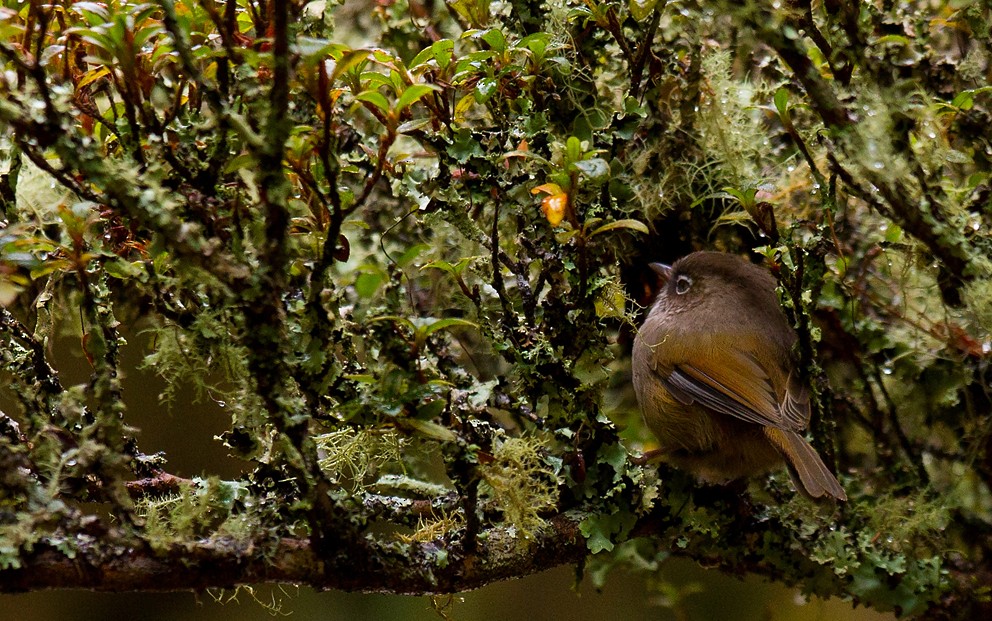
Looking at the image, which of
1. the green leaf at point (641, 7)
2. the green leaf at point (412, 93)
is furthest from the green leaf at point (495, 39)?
the green leaf at point (641, 7)

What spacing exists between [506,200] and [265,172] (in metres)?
0.68

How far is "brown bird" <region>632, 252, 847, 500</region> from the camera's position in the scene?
2209 mm

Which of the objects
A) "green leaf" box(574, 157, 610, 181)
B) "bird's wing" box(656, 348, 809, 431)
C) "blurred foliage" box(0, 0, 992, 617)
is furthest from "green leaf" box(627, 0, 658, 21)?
"bird's wing" box(656, 348, 809, 431)

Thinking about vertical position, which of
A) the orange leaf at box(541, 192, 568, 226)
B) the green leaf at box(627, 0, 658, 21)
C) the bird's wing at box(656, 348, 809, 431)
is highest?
the green leaf at box(627, 0, 658, 21)

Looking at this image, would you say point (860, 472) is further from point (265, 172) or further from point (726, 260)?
point (265, 172)

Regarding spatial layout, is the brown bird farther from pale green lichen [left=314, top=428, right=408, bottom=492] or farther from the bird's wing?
pale green lichen [left=314, top=428, right=408, bottom=492]

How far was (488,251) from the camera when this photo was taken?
2.08 metres

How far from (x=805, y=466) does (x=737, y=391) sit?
12.6 inches

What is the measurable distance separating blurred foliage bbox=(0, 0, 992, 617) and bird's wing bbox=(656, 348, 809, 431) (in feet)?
0.46

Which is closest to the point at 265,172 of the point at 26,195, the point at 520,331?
the point at 520,331

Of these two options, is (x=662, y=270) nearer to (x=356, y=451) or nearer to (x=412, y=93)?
(x=356, y=451)

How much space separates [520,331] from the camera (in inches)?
74.7

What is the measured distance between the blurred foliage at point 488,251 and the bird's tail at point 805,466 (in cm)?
17

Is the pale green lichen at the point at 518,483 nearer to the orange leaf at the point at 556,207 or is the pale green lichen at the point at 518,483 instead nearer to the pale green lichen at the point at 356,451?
the pale green lichen at the point at 356,451
